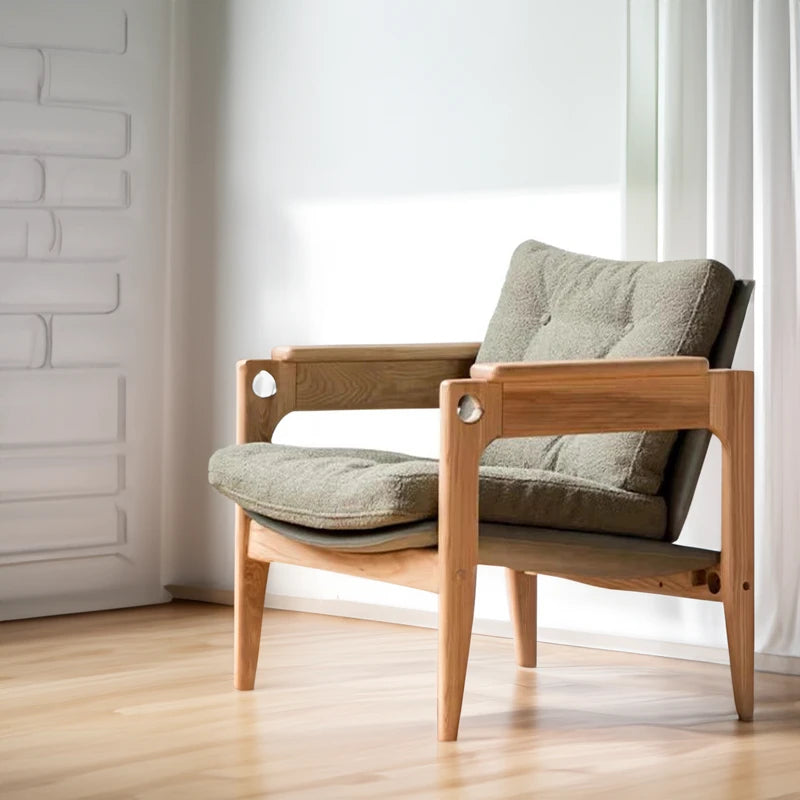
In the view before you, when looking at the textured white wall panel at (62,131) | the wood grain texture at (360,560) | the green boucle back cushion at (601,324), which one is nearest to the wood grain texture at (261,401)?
the wood grain texture at (360,560)

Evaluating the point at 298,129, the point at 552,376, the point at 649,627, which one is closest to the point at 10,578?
the point at 298,129

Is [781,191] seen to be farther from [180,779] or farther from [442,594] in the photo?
[180,779]

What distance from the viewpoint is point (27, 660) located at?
2994 millimetres

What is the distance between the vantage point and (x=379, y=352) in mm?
2809

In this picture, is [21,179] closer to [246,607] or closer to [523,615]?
[246,607]

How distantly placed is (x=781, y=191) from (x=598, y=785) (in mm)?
1357

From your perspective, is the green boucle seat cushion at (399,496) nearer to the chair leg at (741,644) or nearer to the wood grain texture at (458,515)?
the wood grain texture at (458,515)

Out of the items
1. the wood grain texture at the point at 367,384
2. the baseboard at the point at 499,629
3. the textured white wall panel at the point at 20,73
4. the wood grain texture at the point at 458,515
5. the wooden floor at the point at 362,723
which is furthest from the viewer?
the textured white wall panel at the point at 20,73

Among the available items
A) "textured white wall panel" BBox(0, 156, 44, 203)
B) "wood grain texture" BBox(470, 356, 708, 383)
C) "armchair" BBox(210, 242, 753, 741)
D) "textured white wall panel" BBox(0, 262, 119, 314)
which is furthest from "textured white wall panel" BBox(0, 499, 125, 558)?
"wood grain texture" BBox(470, 356, 708, 383)

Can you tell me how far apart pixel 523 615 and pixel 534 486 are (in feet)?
2.22

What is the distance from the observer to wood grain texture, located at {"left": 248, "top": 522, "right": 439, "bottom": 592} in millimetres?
2258

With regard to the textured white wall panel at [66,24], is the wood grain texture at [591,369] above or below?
below

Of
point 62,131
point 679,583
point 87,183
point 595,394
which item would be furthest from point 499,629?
point 62,131

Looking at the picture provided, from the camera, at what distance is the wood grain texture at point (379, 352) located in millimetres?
2740
